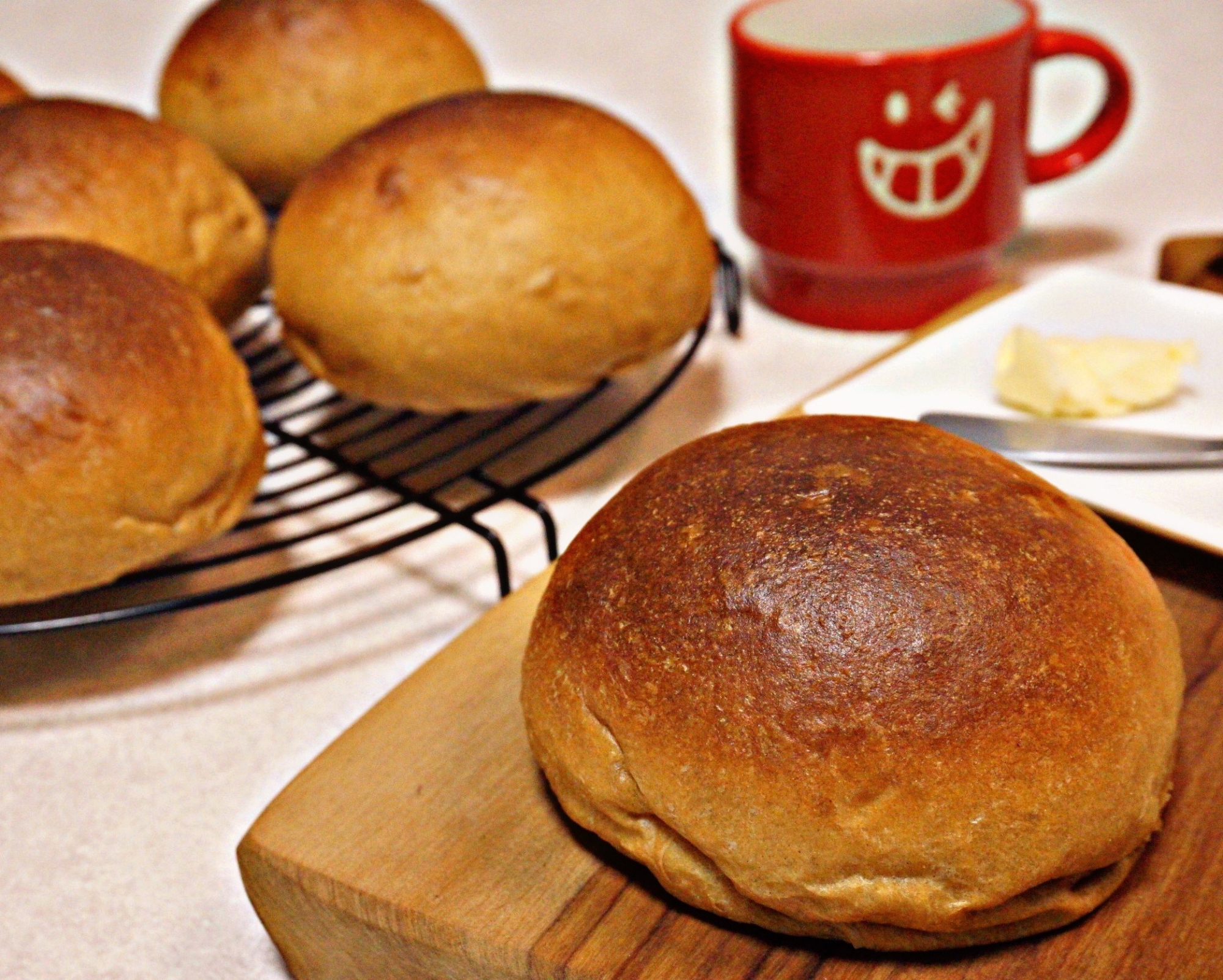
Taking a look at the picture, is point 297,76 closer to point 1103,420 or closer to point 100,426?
point 100,426

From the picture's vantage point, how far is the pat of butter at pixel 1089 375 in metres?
0.95

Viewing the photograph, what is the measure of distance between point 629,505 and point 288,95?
0.84 meters

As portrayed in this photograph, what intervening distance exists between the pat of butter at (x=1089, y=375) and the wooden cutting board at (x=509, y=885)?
8.9 inches

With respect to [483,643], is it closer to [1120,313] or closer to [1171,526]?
[1171,526]

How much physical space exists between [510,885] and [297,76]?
0.96 meters

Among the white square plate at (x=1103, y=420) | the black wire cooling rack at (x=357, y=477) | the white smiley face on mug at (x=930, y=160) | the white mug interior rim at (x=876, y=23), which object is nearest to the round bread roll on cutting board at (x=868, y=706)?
the white square plate at (x=1103, y=420)

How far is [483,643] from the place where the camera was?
814 millimetres

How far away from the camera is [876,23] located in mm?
1301

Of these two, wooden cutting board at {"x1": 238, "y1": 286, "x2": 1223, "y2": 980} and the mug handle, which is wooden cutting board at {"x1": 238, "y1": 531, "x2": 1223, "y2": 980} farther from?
the mug handle

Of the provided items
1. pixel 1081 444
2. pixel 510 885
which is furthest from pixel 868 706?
pixel 1081 444

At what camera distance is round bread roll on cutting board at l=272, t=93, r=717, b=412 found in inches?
39.9

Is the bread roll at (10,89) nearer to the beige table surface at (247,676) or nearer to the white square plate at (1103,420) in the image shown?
the beige table surface at (247,676)

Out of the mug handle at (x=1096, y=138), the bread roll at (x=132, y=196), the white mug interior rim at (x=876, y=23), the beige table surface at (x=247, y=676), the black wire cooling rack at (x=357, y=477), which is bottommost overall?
the beige table surface at (x=247, y=676)

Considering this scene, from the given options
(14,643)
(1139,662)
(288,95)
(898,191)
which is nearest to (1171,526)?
(1139,662)
